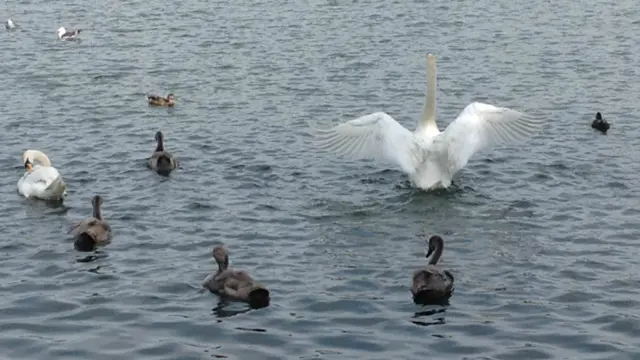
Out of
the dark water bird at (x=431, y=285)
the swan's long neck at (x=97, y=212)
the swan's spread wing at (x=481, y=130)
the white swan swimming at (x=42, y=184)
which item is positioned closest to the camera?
the dark water bird at (x=431, y=285)

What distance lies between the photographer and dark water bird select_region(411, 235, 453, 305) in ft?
45.9

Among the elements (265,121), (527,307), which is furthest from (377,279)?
(265,121)

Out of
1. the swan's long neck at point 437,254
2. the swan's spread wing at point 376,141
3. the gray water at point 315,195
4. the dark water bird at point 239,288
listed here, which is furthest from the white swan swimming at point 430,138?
the dark water bird at point 239,288

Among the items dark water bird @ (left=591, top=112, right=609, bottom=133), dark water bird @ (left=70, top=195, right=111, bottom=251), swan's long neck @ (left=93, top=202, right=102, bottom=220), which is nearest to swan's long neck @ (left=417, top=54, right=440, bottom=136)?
dark water bird @ (left=591, top=112, right=609, bottom=133)

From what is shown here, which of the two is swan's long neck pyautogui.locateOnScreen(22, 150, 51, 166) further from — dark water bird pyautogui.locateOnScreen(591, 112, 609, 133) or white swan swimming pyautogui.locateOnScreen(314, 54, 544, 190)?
dark water bird pyautogui.locateOnScreen(591, 112, 609, 133)

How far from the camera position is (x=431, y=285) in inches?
550

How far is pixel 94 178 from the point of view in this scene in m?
19.3

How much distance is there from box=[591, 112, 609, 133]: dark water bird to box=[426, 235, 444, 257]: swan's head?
7136mm

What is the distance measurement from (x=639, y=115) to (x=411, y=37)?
27.9 feet

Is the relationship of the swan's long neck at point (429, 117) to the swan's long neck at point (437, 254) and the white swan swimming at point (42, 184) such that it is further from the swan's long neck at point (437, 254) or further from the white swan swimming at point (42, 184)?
the white swan swimming at point (42, 184)

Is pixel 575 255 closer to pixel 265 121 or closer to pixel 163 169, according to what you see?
pixel 163 169

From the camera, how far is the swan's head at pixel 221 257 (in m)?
14.6

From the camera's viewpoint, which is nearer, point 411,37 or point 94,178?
point 94,178

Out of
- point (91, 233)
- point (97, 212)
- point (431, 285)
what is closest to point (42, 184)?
point (97, 212)
